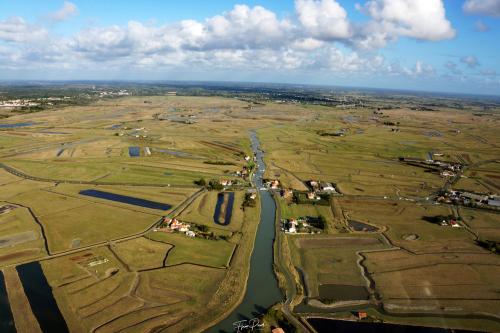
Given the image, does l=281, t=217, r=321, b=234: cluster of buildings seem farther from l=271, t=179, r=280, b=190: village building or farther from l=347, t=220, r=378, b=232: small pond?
l=271, t=179, r=280, b=190: village building

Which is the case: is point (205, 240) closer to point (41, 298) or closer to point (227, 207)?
point (227, 207)

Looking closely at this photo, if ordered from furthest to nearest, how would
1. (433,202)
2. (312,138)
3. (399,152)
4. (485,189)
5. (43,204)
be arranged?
(312,138), (399,152), (485,189), (433,202), (43,204)

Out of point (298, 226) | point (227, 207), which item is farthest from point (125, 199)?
point (298, 226)

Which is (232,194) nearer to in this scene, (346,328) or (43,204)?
(43,204)

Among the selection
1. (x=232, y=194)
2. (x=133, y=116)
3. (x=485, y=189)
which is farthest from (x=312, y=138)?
(x=133, y=116)

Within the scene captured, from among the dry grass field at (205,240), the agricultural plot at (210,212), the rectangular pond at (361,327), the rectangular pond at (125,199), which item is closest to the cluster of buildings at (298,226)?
the dry grass field at (205,240)

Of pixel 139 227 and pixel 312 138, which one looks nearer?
pixel 139 227

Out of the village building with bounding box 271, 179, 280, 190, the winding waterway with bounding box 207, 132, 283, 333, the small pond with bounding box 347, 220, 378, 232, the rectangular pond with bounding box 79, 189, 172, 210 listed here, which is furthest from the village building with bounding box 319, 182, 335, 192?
the rectangular pond with bounding box 79, 189, 172, 210
